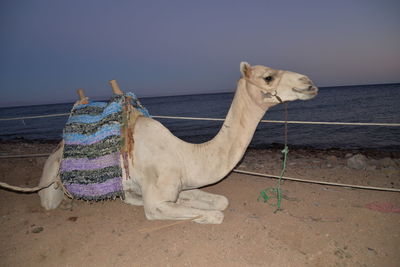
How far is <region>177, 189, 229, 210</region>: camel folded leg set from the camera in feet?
10.9

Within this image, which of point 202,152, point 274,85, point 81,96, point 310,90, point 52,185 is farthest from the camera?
point 81,96

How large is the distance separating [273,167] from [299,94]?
3.97m

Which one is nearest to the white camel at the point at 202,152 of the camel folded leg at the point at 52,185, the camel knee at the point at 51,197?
the camel folded leg at the point at 52,185

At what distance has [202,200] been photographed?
3436mm

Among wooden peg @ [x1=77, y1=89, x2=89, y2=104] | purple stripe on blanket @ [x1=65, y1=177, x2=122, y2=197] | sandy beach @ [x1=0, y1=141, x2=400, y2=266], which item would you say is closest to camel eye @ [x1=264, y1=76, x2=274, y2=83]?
sandy beach @ [x1=0, y1=141, x2=400, y2=266]

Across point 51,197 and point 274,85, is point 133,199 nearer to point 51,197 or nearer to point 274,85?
point 51,197

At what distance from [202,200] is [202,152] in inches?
31.3

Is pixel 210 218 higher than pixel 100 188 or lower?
lower

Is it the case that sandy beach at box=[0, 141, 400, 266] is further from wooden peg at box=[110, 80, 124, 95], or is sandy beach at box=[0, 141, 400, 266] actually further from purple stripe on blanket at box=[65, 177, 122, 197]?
wooden peg at box=[110, 80, 124, 95]

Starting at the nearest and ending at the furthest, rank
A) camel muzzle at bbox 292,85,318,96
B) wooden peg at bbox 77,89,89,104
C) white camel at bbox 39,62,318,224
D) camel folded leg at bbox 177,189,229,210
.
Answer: camel muzzle at bbox 292,85,318,96 < white camel at bbox 39,62,318,224 < camel folded leg at bbox 177,189,229,210 < wooden peg at bbox 77,89,89,104

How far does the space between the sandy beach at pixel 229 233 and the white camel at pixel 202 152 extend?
267 mm

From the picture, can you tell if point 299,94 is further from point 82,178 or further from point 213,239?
point 82,178

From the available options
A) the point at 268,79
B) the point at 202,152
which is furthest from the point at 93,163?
the point at 268,79

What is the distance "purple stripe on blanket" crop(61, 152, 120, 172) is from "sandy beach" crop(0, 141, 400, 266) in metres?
0.75
